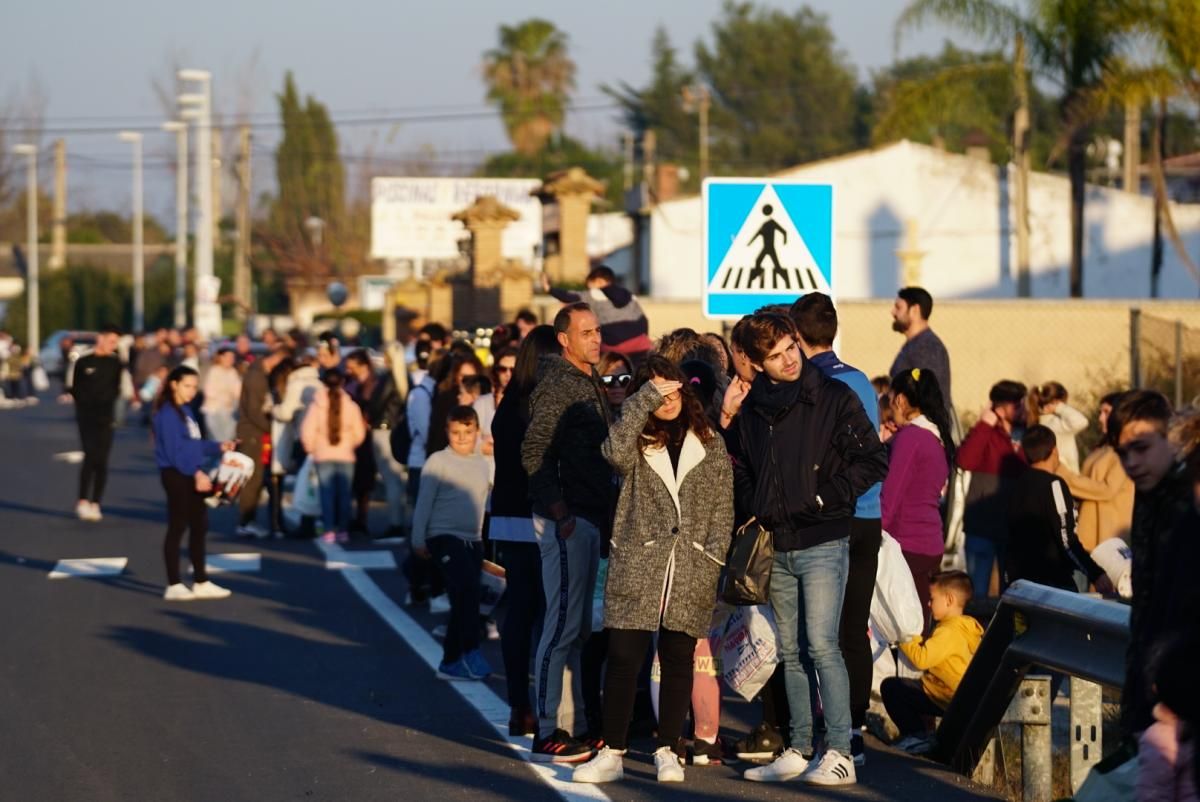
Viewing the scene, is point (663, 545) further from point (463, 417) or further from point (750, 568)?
point (463, 417)

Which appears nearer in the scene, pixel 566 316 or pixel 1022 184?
pixel 566 316

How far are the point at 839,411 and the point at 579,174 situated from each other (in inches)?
848

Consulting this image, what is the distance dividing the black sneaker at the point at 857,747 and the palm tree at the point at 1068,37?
66.3 feet

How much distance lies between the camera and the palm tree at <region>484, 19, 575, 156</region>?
88.1 m

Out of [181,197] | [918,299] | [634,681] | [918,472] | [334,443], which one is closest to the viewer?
[634,681]

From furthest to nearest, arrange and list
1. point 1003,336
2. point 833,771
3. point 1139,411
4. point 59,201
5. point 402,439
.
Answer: point 59,201 < point 1003,336 < point 402,439 < point 833,771 < point 1139,411

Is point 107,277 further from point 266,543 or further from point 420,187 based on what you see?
point 266,543

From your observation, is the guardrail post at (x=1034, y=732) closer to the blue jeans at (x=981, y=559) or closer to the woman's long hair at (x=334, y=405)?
the blue jeans at (x=981, y=559)

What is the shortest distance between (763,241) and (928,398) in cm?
205

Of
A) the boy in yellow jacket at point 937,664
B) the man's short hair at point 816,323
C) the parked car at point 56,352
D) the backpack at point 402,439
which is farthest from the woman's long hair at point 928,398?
the parked car at point 56,352

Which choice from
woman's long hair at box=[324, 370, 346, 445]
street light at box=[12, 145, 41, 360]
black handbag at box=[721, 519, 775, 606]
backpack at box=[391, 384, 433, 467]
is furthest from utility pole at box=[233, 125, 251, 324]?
black handbag at box=[721, 519, 775, 606]

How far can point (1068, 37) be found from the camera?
27.1 meters

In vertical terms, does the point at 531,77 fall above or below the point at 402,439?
above

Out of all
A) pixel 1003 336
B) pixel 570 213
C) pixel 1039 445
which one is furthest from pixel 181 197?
pixel 1039 445
